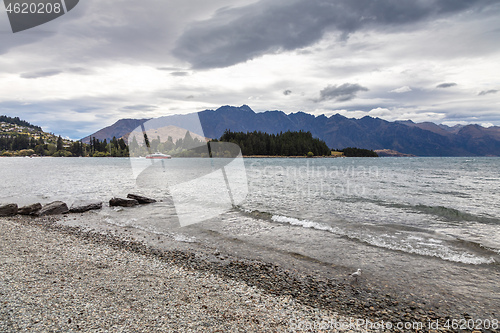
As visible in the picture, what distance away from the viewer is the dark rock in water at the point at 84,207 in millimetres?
22797

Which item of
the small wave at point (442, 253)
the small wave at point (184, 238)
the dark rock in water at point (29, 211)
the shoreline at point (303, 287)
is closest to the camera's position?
the shoreline at point (303, 287)

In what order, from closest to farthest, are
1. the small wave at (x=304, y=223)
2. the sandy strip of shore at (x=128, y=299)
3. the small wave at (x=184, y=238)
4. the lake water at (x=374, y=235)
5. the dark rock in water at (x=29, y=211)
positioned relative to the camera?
the sandy strip of shore at (x=128, y=299) < the lake water at (x=374, y=235) < the small wave at (x=184, y=238) < the small wave at (x=304, y=223) < the dark rock in water at (x=29, y=211)

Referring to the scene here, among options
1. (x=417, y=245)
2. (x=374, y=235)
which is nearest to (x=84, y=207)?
(x=374, y=235)

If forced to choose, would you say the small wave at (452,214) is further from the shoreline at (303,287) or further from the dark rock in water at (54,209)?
the dark rock in water at (54,209)

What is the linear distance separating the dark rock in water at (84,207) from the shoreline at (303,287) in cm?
1148

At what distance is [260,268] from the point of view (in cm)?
1045

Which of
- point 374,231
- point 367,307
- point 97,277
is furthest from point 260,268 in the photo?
point 374,231

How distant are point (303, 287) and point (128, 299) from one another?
5.42m

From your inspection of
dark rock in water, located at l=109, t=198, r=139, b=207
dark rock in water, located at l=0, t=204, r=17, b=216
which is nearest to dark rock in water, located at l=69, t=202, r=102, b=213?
dark rock in water, located at l=109, t=198, r=139, b=207

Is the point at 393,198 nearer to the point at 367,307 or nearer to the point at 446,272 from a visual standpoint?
the point at 446,272

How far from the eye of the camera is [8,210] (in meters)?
21.0

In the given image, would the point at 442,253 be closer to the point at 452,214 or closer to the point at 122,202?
the point at 452,214

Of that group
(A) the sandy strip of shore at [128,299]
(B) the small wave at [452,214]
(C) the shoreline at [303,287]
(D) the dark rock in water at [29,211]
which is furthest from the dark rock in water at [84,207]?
(B) the small wave at [452,214]

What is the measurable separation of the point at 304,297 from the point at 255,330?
2542 millimetres
